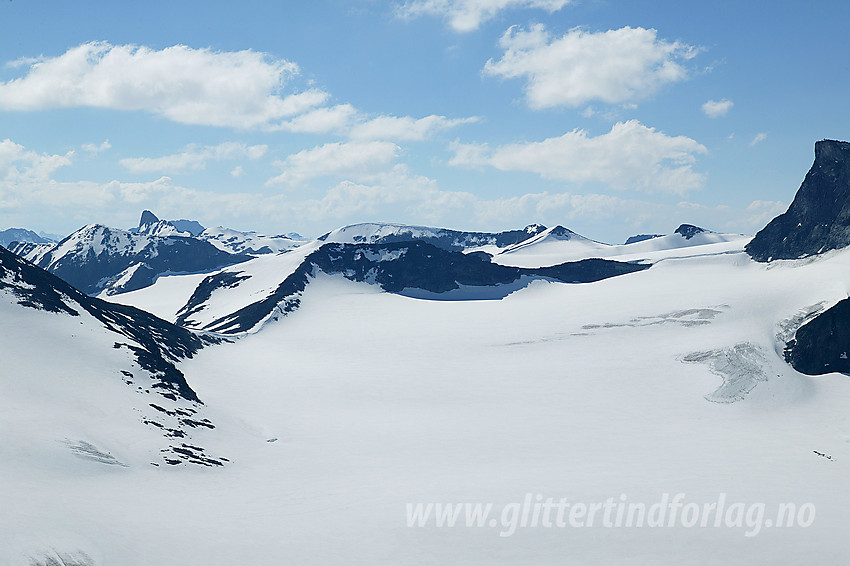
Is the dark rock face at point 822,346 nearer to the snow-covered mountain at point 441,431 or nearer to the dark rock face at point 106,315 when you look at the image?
the snow-covered mountain at point 441,431

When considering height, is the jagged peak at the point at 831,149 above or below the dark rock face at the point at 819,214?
above

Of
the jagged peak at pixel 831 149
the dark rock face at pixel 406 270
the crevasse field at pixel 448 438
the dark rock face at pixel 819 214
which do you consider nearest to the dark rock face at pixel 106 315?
the crevasse field at pixel 448 438

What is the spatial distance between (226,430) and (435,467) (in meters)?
20.0

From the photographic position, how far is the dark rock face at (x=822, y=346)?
7306 cm

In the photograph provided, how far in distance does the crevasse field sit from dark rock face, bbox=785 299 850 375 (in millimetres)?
2282

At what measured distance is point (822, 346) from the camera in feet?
243

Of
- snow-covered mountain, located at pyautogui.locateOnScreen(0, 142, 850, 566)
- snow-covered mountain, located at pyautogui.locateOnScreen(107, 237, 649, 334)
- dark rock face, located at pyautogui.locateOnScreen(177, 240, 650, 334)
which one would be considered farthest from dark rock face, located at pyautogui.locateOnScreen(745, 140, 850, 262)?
dark rock face, located at pyautogui.locateOnScreen(177, 240, 650, 334)

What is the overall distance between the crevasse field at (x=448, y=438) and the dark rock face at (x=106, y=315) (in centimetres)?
237

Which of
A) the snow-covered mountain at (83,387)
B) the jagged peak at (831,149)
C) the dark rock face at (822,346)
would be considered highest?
the jagged peak at (831,149)

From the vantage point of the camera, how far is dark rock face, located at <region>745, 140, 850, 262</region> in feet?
356

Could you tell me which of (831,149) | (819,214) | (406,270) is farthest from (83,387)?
(831,149)

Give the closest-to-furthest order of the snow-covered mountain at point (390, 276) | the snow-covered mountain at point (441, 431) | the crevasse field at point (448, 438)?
the crevasse field at point (448, 438)
the snow-covered mountain at point (441, 431)
the snow-covered mountain at point (390, 276)

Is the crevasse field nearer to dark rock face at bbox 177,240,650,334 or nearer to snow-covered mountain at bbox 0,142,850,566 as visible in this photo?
snow-covered mountain at bbox 0,142,850,566

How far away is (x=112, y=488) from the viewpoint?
1128 inches
